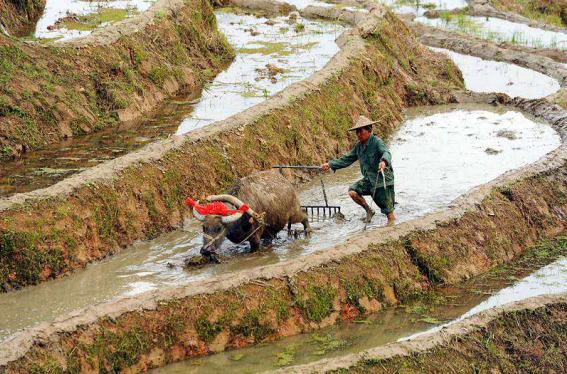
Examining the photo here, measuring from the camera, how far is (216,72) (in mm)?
17875

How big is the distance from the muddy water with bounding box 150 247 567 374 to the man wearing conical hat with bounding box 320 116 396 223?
1.65 meters

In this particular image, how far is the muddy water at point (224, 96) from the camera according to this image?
11438 mm

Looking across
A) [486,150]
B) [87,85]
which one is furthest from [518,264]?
[87,85]

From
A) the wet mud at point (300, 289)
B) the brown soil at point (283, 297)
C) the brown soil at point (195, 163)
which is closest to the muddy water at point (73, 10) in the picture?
the brown soil at point (195, 163)

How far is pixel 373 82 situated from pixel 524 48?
665 centimetres

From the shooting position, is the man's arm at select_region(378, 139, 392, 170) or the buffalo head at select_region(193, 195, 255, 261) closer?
the buffalo head at select_region(193, 195, 255, 261)

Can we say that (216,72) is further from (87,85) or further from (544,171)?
(544,171)

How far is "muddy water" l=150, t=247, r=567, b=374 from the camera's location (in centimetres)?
700

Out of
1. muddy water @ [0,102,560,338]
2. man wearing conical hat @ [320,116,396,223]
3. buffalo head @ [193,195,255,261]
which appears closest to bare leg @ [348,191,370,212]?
man wearing conical hat @ [320,116,396,223]

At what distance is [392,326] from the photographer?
7.85 metres

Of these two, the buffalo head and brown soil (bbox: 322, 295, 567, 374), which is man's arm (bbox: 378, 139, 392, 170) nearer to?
the buffalo head

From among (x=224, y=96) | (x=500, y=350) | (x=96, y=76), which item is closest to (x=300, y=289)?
(x=500, y=350)

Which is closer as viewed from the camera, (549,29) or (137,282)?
(137,282)

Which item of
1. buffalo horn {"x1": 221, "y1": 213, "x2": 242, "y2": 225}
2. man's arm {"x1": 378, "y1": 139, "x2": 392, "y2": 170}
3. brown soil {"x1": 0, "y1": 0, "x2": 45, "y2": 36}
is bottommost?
buffalo horn {"x1": 221, "y1": 213, "x2": 242, "y2": 225}
